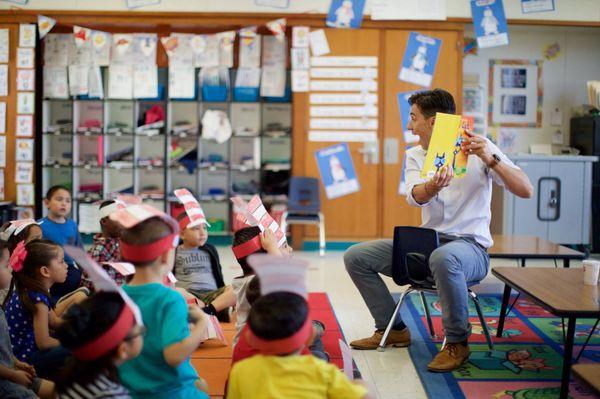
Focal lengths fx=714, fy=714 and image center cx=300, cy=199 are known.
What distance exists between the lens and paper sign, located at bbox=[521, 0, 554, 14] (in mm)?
7477

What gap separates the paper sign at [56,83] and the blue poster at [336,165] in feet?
9.36

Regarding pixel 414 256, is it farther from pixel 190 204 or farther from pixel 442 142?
pixel 190 204

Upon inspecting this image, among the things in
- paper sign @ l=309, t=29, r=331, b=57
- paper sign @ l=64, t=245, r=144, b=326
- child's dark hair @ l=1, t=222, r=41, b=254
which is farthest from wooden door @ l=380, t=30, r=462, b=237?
paper sign @ l=64, t=245, r=144, b=326

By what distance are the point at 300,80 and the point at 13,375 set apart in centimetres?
562

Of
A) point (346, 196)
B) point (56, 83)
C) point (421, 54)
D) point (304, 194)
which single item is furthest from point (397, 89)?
point (56, 83)

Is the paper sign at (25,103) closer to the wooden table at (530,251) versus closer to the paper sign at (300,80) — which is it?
the paper sign at (300,80)

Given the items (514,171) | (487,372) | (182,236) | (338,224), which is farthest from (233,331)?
(338,224)

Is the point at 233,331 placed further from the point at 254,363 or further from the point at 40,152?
the point at 40,152

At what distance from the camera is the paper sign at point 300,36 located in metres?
7.48

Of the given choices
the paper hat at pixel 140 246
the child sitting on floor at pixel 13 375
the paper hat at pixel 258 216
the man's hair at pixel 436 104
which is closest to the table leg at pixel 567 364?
the paper hat at pixel 258 216

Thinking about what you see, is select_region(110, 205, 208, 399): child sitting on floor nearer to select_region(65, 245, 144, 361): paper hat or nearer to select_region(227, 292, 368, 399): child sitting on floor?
select_region(65, 245, 144, 361): paper hat

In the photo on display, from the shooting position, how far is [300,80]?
759 centimetres

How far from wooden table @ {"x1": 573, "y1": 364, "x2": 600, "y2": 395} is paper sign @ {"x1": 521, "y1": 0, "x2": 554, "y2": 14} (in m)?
6.26

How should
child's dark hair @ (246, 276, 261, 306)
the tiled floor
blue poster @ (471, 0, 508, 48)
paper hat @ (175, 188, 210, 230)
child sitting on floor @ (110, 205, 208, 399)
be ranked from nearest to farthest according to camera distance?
child sitting on floor @ (110, 205, 208, 399) → child's dark hair @ (246, 276, 261, 306) → paper hat @ (175, 188, 210, 230) → the tiled floor → blue poster @ (471, 0, 508, 48)
